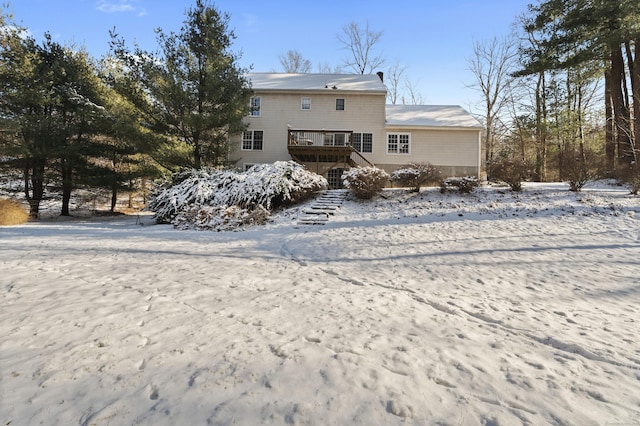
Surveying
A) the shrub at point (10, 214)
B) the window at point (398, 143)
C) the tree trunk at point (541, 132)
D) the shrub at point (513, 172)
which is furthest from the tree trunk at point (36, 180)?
the tree trunk at point (541, 132)

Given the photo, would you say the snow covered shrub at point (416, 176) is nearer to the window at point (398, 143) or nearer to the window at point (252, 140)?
the window at point (398, 143)

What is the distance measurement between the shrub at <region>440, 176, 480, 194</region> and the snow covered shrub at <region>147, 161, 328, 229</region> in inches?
222

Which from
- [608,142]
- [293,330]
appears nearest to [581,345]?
[293,330]

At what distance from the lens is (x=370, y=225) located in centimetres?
974

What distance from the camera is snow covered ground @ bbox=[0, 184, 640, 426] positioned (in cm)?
196

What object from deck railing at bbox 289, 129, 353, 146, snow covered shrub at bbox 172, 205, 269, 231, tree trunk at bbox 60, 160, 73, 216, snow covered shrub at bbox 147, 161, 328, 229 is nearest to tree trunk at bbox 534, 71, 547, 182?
deck railing at bbox 289, 129, 353, 146

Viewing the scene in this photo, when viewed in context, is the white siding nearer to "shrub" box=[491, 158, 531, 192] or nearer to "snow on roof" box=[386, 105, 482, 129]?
"snow on roof" box=[386, 105, 482, 129]

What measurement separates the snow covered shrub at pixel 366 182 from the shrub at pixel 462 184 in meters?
2.42

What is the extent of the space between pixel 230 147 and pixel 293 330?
15.8m

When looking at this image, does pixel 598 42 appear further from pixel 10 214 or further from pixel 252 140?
pixel 10 214

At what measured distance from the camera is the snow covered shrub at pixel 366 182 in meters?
12.7

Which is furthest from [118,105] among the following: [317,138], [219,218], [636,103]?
[636,103]

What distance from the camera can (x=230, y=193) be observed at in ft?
40.7

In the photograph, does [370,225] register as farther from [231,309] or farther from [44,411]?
[44,411]
